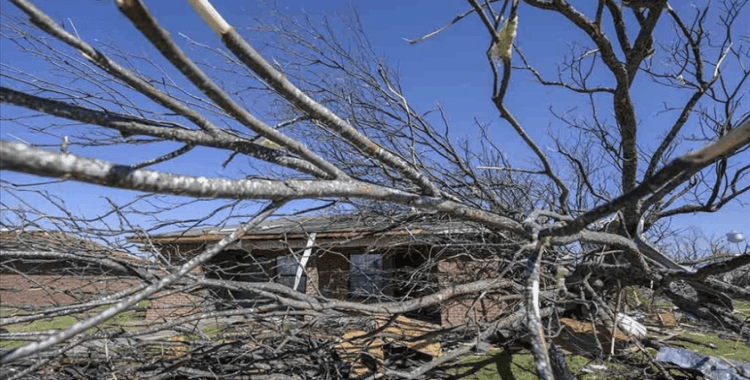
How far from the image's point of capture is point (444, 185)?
5.57 meters

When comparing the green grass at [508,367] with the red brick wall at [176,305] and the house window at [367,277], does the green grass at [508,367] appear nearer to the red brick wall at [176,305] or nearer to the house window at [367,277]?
the house window at [367,277]

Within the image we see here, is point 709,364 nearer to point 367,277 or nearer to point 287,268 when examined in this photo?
point 367,277

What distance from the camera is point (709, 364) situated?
4.91m

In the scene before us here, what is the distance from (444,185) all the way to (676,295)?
10.0 ft

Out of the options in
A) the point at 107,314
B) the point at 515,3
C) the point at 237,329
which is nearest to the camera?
the point at 107,314

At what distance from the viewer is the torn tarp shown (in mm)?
4707

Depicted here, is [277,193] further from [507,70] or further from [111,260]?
[111,260]

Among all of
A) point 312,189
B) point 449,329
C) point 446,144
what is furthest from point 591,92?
point 312,189

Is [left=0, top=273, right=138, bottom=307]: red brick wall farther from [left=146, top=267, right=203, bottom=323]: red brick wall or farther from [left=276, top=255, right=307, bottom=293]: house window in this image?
[left=276, top=255, right=307, bottom=293]: house window

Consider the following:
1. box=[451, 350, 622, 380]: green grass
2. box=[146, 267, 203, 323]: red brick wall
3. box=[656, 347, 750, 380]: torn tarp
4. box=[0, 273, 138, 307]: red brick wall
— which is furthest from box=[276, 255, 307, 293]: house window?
box=[656, 347, 750, 380]: torn tarp

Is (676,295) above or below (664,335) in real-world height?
above

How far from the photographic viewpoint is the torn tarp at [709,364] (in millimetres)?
4707

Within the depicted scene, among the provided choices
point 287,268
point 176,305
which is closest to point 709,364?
point 287,268

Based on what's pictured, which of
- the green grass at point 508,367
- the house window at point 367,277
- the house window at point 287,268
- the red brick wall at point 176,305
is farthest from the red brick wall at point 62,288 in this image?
the green grass at point 508,367
